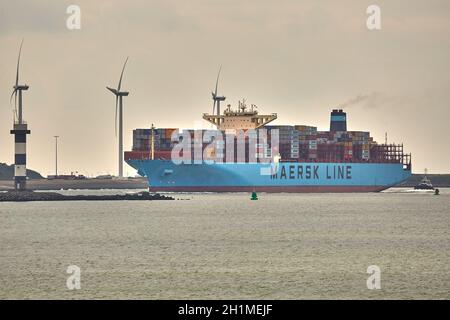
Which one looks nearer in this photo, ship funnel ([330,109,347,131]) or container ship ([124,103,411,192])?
container ship ([124,103,411,192])

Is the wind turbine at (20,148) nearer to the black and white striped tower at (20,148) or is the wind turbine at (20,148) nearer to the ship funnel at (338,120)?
the black and white striped tower at (20,148)

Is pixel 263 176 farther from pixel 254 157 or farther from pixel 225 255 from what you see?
pixel 225 255

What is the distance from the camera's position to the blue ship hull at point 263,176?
142875mm

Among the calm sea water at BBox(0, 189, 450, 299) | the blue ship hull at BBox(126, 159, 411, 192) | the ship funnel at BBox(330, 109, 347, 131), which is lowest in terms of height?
the calm sea water at BBox(0, 189, 450, 299)

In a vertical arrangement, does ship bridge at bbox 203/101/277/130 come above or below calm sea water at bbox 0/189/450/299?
above

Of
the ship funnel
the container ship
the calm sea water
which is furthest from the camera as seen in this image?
the ship funnel

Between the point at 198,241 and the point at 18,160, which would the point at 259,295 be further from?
the point at 18,160

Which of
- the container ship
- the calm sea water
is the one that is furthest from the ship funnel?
the calm sea water

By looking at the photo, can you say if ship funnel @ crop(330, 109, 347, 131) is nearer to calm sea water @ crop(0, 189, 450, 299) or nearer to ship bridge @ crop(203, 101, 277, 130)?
ship bridge @ crop(203, 101, 277, 130)

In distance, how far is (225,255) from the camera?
2315 inches

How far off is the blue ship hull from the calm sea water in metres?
43.5

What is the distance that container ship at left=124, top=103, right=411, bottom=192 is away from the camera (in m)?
A: 143

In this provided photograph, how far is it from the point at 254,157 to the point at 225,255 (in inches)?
3433

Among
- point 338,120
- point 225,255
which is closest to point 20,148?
point 338,120
